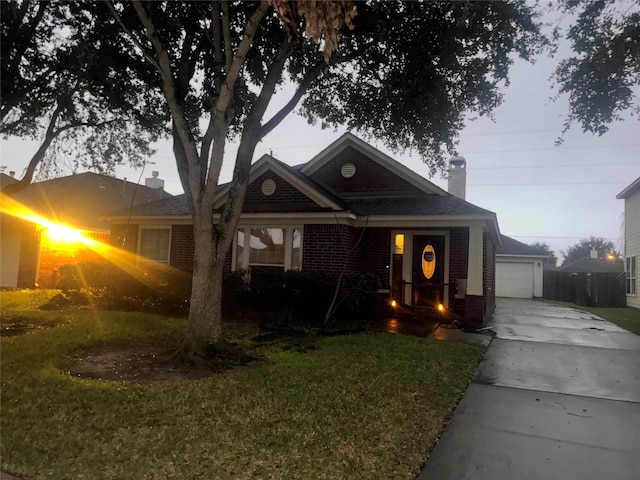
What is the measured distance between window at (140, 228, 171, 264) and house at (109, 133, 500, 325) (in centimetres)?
3

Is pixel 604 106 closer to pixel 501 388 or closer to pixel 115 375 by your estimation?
pixel 501 388

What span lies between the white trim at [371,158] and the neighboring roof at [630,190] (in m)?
10.7

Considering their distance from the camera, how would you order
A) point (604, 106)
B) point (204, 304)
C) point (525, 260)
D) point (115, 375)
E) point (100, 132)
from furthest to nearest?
point (525, 260) → point (100, 132) → point (604, 106) → point (204, 304) → point (115, 375)

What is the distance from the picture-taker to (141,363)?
20.5ft

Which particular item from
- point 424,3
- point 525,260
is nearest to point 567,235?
point 525,260

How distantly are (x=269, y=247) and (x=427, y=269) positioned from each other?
4.73 metres

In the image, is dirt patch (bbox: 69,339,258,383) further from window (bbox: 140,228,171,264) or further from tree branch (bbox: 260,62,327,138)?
window (bbox: 140,228,171,264)

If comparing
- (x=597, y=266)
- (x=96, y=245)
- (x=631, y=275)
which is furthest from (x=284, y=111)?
(x=597, y=266)

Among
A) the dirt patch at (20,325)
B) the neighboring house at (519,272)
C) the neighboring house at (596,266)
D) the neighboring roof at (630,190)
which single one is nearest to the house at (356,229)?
the dirt patch at (20,325)

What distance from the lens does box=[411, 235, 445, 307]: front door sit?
1238 centimetres

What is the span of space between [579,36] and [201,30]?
7516mm

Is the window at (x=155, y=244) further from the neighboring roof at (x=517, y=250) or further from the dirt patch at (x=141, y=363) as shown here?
the neighboring roof at (x=517, y=250)

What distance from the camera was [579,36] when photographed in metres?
8.57

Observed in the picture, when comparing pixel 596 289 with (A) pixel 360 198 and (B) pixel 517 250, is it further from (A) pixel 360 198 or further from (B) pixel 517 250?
(A) pixel 360 198
